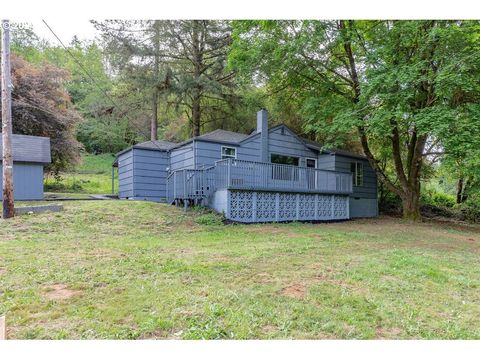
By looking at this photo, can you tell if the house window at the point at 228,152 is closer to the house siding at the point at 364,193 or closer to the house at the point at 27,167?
the house siding at the point at 364,193

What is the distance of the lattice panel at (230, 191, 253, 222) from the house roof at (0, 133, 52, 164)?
25.3ft

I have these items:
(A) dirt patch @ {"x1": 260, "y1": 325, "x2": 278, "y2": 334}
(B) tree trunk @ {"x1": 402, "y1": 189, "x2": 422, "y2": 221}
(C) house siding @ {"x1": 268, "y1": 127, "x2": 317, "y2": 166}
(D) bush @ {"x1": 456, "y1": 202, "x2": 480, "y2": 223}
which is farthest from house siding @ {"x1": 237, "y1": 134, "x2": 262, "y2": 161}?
(D) bush @ {"x1": 456, "y1": 202, "x2": 480, "y2": 223}

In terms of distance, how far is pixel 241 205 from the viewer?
1016cm

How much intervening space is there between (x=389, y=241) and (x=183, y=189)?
607cm

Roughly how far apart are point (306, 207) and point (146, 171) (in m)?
6.34

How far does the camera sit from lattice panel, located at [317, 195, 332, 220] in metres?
12.1

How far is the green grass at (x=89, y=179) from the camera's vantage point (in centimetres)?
1859

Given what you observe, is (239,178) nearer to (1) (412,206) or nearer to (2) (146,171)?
(2) (146,171)

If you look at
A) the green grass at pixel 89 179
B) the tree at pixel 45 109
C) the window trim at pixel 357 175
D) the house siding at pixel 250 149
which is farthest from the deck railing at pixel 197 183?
the green grass at pixel 89 179

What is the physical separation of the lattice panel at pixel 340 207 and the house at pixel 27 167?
10923 mm

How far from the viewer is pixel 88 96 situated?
24234mm

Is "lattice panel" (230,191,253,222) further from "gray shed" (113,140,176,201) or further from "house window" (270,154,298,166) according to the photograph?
"gray shed" (113,140,176,201)

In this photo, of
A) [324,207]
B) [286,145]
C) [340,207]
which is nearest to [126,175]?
[286,145]
